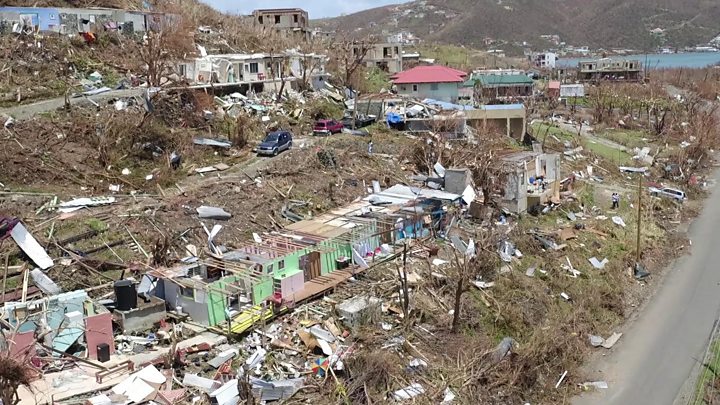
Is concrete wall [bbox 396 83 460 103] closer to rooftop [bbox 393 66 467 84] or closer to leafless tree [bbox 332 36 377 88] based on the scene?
rooftop [bbox 393 66 467 84]

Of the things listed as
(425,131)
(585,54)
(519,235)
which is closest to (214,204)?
(519,235)

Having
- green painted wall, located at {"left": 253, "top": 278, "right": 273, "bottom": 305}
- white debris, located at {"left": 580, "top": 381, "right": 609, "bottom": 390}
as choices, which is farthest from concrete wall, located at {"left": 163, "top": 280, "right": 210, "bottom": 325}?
white debris, located at {"left": 580, "top": 381, "right": 609, "bottom": 390}

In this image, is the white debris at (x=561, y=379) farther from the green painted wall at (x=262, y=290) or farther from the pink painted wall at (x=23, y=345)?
the pink painted wall at (x=23, y=345)

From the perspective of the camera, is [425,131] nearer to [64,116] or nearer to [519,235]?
[519,235]

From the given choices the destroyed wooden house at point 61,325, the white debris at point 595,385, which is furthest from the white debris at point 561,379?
the destroyed wooden house at point 61,325

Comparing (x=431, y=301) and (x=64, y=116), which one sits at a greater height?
(x=64, y=116)

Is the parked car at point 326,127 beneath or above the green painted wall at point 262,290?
above

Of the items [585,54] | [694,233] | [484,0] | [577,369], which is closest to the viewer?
[577,369]
